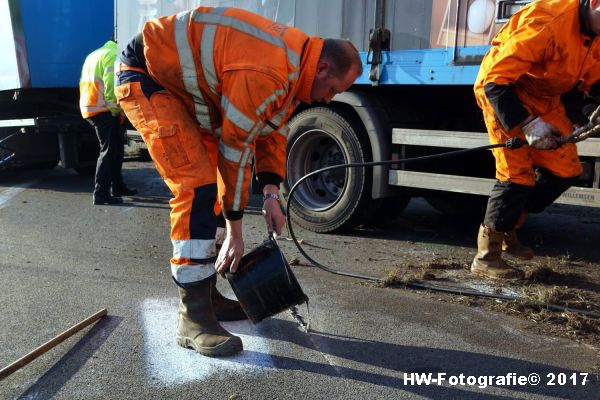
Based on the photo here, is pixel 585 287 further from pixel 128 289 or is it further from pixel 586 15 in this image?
pixel 128 289

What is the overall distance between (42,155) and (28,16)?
1845 mm

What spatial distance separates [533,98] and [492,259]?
1.04m

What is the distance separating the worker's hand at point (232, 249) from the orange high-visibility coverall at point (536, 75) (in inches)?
65.9

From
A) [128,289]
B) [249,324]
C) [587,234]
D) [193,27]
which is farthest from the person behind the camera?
[587,234]

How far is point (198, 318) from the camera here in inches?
112

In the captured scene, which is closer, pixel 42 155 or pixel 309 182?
pixel 309 182

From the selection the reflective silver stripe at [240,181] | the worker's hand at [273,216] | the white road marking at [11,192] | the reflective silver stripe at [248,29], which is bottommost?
the white road marking at [11,192]

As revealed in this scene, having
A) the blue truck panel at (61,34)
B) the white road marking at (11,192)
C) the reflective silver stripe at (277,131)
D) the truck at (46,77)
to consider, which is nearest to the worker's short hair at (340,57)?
the reflective silver stripe at (277,131)

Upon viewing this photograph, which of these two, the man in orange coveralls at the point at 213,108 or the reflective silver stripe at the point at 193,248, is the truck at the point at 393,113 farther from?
the reflective silver stripe at the point at 193,248

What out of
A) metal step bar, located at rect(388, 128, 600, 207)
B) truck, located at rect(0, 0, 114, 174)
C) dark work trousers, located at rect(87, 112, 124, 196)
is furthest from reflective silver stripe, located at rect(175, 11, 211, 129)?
truck, located at rect(0, 0, 114, 174)

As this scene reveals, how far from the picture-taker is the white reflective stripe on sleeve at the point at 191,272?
2764mm

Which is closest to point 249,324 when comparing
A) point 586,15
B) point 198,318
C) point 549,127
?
point 198,318

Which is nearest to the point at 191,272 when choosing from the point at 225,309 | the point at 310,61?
the point at 225,309

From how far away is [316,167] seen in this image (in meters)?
5.47
